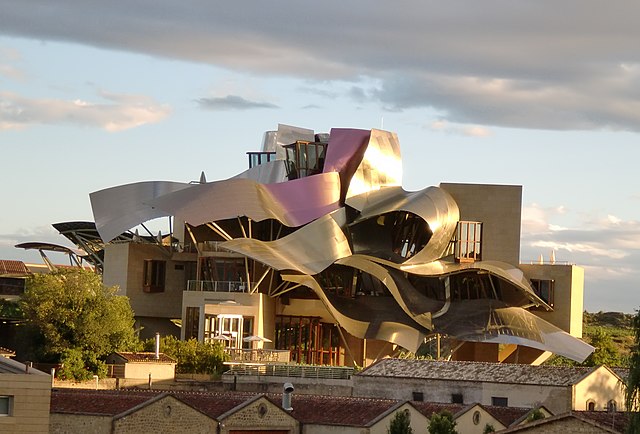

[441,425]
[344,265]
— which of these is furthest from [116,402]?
[344,265]

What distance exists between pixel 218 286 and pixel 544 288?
2101 cm

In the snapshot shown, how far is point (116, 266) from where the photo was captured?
315ft

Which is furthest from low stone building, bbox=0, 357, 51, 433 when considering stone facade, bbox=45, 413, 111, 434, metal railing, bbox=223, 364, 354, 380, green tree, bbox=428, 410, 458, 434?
metal railing, bbox=223, 364, 354, 380

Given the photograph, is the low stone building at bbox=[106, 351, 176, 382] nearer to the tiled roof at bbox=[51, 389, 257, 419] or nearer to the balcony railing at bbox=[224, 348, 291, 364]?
the balcony railing at bbox=[224, 348, 291, 364]

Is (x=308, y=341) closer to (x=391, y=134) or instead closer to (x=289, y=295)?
(x=289, y=295)

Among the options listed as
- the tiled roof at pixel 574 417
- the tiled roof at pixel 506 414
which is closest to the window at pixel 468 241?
the tiled roof at pixel 506 414

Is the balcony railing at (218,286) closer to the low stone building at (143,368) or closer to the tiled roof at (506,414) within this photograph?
the low stone building at (143,368)

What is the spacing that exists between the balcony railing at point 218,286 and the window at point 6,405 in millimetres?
45517

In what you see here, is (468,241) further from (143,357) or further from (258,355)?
(143,357)

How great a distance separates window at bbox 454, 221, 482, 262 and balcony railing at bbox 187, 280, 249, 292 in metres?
13.7

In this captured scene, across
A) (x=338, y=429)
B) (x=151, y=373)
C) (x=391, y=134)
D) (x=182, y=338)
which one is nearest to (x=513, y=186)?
(x=391, y=134)

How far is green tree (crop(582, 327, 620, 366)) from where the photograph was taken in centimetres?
8868

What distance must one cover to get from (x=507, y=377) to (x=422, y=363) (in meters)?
4.94

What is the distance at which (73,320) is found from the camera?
75.7 metres
